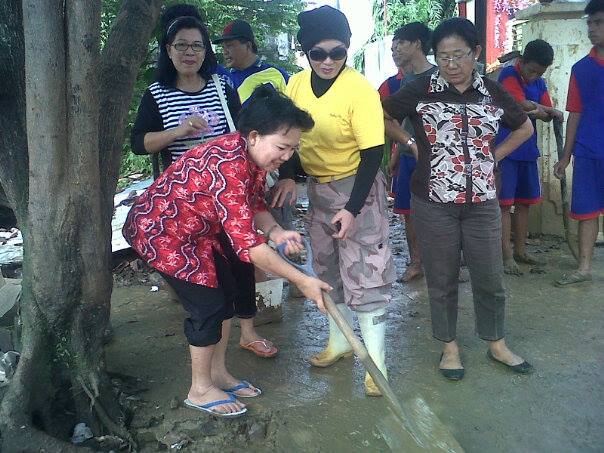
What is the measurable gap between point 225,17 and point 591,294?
517 centimetres

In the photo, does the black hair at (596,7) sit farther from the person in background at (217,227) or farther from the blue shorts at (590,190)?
the person in background at (217,227)

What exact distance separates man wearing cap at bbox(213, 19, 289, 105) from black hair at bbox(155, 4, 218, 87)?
86 cm

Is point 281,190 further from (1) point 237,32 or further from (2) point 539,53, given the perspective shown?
(2) point 539,53

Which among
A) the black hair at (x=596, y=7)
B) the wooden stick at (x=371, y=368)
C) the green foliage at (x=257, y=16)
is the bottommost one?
the wooden stick at (x=371, y=368)

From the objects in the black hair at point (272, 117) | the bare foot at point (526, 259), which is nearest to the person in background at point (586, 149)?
the bare foot at point (526, 259)

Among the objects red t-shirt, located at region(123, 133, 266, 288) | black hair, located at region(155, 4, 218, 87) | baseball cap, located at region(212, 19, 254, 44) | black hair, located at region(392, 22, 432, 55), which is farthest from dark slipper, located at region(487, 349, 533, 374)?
baseball cap, located at region(212, 19, 254, 44)

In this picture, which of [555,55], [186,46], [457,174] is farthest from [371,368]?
[555,55]

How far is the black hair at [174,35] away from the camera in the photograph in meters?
3.23

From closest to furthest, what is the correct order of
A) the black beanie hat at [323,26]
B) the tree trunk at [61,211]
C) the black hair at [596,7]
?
the tree trunk at [61,211] → the black beanie hat at [323,26] → the black hair at [596,7]

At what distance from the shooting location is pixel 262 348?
356 centimetres

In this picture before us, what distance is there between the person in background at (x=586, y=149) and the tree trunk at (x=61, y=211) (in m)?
3.37

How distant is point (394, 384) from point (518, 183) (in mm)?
2706

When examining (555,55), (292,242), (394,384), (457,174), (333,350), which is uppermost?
(555,55)

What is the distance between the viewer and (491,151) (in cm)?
315
